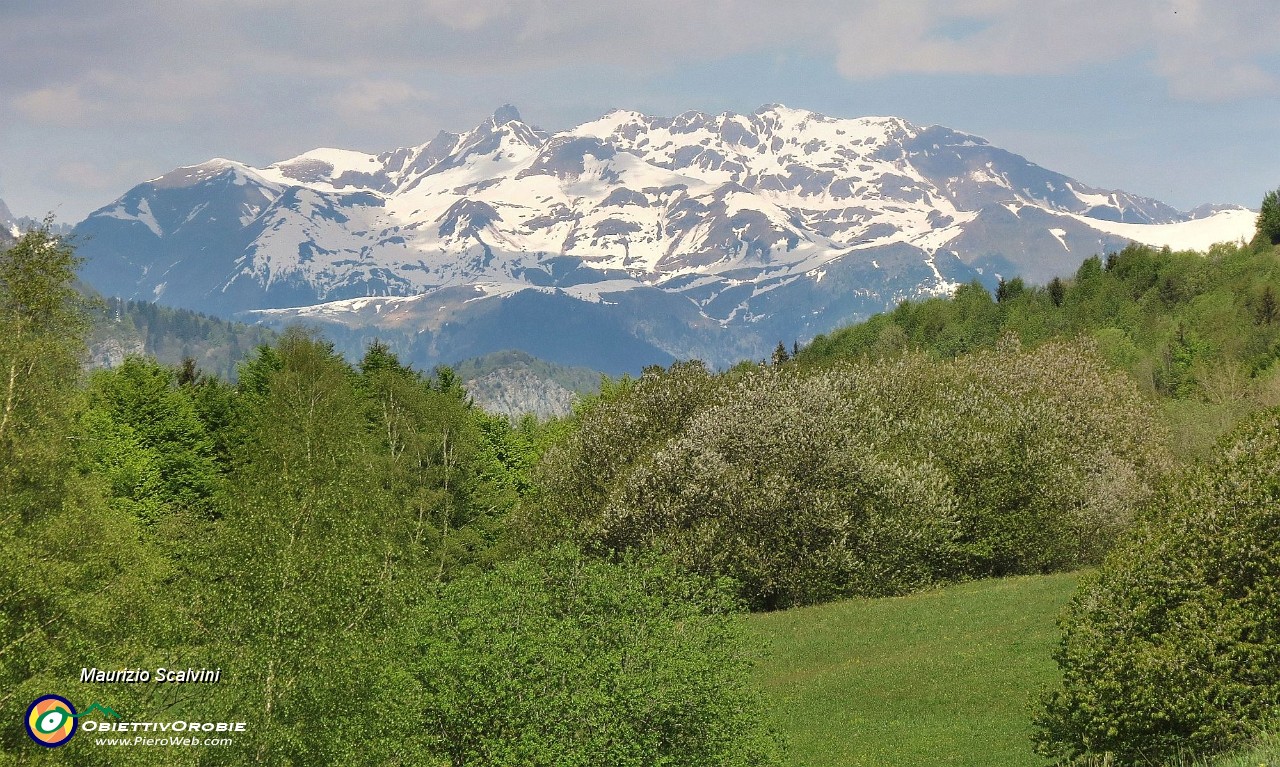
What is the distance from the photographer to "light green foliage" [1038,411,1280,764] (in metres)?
26.5

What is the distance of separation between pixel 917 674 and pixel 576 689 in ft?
69.0

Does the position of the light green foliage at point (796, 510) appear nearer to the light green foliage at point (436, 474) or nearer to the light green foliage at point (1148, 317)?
the light green foliage at point (436, 474)

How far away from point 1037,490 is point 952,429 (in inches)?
257

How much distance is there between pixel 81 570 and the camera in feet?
128

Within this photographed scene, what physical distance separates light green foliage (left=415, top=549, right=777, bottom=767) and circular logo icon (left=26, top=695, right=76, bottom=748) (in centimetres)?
923

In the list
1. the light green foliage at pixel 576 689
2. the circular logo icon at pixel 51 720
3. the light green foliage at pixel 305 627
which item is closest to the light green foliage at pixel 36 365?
the light green foliage at pixel 305 627

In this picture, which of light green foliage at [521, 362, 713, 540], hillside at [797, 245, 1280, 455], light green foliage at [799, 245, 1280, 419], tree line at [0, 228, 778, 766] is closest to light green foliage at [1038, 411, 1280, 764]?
tree line at [0, 228, 778, 766]

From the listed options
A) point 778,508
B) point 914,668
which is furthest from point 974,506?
point 914,668

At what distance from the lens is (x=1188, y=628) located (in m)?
27.5

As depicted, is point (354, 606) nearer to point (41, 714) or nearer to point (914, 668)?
point (41, 714)

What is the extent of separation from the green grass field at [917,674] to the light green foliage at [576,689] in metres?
5.80

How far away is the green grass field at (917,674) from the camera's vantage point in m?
38.4

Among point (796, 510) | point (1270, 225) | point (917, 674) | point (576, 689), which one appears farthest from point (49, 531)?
point (1270, 225)

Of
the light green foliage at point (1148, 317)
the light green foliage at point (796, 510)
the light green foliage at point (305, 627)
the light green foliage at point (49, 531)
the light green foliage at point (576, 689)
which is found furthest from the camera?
the light green foliage at point (1148, 317)
